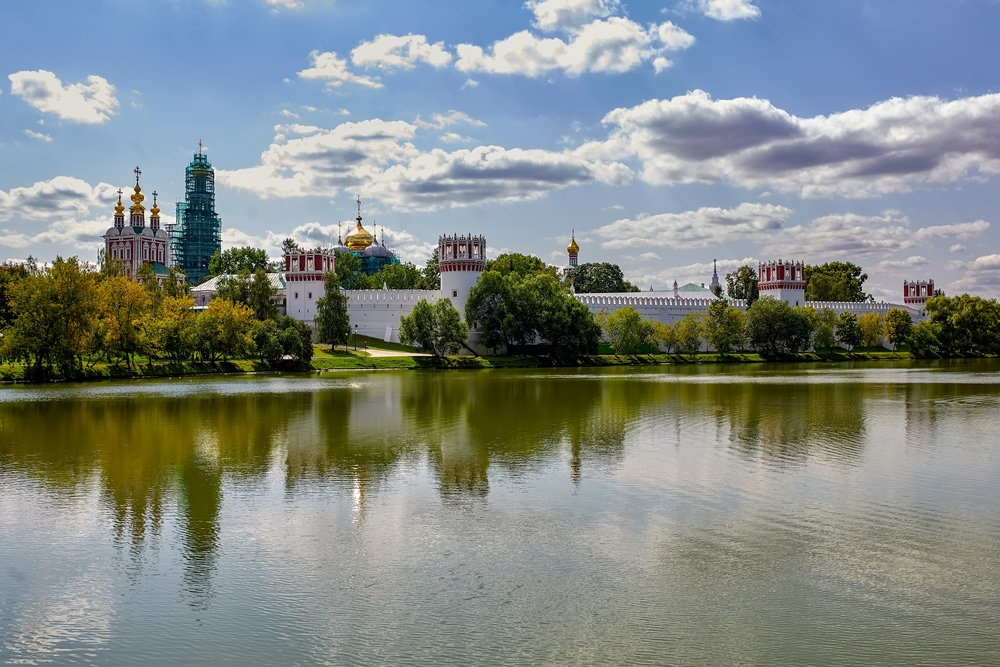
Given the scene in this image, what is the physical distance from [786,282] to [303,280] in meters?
42.2

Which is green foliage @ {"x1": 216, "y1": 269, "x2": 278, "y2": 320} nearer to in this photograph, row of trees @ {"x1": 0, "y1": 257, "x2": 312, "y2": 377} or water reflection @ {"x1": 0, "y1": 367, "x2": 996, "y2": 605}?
row of trees @ {"x1": 0, "y1": 257, "x2": 312, "y2": 377}

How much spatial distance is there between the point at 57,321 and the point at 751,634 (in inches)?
1403

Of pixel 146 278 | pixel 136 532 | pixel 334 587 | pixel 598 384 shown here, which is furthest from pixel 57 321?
pixel 334 587

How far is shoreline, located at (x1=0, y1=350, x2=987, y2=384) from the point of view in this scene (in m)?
38.6

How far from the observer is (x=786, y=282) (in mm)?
75750

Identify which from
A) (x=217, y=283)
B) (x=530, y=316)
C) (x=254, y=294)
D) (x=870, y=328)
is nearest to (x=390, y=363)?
(x=530, y=316)

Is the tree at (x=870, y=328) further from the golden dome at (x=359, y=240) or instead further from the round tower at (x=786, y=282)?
the golden dome at (x=359, y=240)

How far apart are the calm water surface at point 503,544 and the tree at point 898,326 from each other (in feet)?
181

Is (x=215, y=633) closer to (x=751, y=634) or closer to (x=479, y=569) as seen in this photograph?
(x=479, y=569)

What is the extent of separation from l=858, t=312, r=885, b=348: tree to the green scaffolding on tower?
73.1m

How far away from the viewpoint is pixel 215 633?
687 centimetres

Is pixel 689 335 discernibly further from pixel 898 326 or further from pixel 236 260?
pixel 236 260

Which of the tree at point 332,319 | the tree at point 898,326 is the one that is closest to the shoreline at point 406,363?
the tree at point 898,326

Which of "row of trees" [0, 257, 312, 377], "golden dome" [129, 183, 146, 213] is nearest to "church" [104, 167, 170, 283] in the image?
"golden dome" [129, 183, 146, 213]
